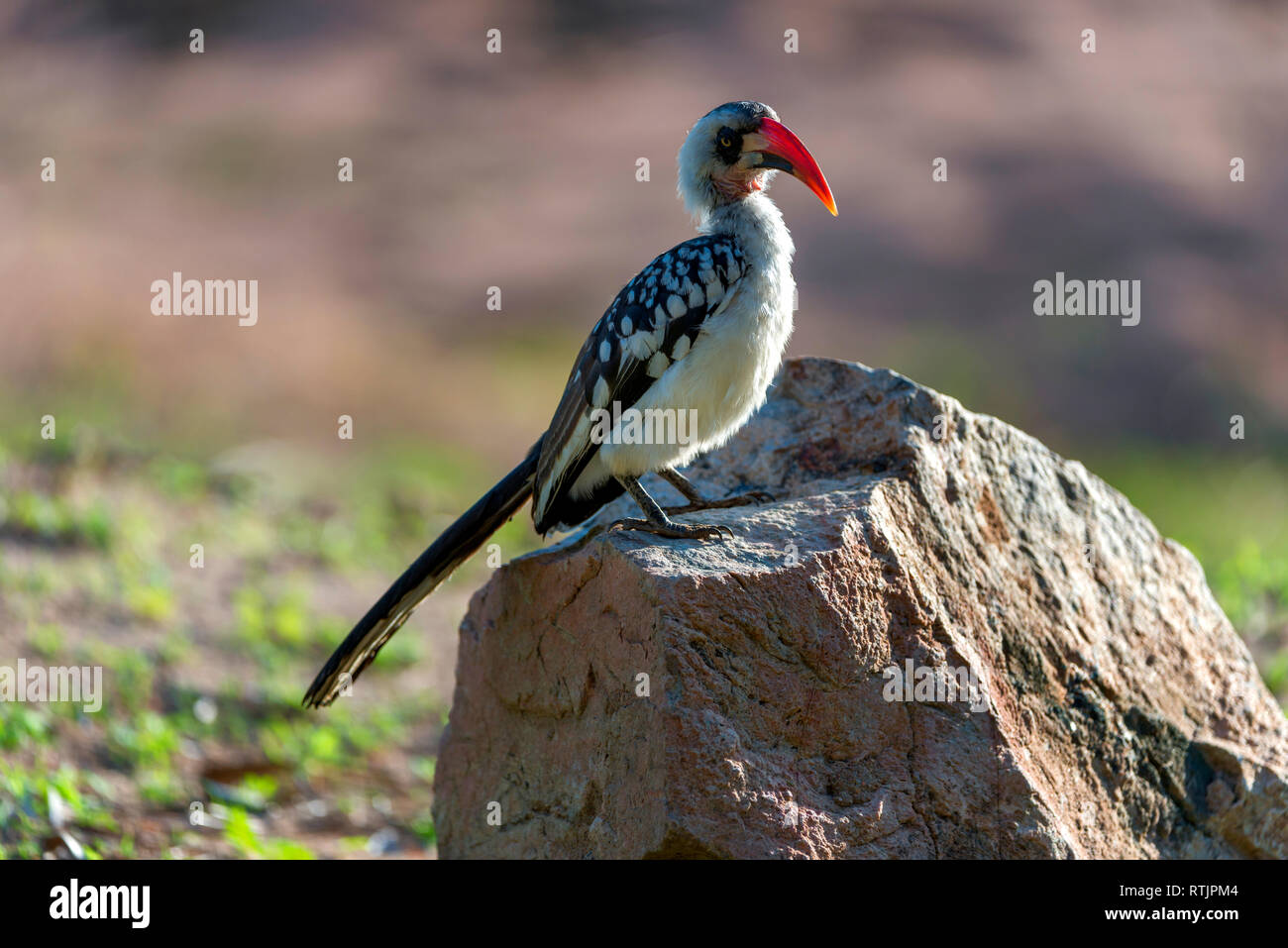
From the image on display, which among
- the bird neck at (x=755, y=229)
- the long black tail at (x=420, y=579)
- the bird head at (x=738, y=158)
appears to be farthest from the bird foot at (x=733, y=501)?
the bird head at (x=738, y=158)

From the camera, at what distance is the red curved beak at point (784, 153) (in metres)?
3.99

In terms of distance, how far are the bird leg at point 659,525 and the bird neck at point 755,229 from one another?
0.81 metres

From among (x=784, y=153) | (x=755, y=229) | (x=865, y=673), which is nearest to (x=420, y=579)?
(x=865, y=673)

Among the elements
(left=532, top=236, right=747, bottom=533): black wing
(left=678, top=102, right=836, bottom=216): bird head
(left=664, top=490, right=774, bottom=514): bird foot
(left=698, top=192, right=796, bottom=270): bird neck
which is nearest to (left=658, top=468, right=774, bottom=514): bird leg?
(left=664, top=490, right=774, bottom=514): bird foot

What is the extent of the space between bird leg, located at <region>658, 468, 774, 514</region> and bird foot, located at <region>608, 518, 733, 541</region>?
Answer: 334 mm

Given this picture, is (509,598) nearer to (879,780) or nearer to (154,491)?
(879,780)

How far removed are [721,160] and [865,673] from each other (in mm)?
1749

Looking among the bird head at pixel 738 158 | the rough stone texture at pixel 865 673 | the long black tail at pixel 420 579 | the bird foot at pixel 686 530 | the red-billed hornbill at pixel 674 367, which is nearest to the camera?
the rough stone texture at pixel 865 673

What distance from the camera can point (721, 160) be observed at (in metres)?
4.11

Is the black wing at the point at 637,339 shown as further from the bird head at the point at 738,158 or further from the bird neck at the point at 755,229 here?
the bird head at the point at 738,158

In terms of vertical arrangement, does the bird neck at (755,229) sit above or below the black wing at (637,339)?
above

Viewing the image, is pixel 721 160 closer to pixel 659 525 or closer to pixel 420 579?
pixel 659 525

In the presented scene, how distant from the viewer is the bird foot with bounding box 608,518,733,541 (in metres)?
3.52

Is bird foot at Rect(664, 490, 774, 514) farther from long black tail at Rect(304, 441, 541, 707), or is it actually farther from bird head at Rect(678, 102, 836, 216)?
bird head at Rect(678, 102, 836, 216)
